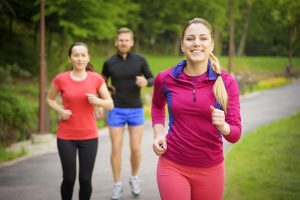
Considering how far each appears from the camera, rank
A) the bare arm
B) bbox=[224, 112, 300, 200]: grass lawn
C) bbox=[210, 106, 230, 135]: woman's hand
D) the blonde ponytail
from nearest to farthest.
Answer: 1. bbox=[210, 106, 230, 135]: woman's hand
2. the blonde ponytail
3. the bare arm
4. bbox=[224, 112, 300, 200]: grass lawn

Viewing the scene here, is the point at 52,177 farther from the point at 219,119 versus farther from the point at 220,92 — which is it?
the point at 219,119

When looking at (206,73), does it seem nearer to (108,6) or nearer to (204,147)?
(204,147)

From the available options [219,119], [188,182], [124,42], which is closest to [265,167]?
[124,42]

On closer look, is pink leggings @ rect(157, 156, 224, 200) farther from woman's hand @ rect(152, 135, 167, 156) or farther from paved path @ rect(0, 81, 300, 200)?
paved path @ rect(0, 81, 300, 200)

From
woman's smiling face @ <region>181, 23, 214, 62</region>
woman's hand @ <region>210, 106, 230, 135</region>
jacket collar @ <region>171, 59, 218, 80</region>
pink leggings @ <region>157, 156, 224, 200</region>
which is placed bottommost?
pink leggings @ <region>157, 156, 224, 200</region>

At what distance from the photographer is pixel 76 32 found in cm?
1730

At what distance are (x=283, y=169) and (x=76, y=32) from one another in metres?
11.3

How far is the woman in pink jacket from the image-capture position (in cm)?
337

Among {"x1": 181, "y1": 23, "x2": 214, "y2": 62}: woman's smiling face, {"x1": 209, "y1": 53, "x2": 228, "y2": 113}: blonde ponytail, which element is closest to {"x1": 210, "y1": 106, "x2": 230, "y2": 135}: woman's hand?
{"x1": 209, "y1": 53, "x2": 228, "y2": 113}: blonde ponytail

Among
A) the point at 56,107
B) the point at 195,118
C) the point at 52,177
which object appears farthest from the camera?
the point at 52,177

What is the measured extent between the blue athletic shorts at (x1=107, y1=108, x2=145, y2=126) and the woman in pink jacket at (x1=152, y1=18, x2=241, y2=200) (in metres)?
2.88

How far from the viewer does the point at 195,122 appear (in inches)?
135

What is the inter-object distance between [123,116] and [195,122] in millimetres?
3077

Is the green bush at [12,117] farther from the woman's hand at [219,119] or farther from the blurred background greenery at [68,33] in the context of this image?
the woman's hand at [219,119]
